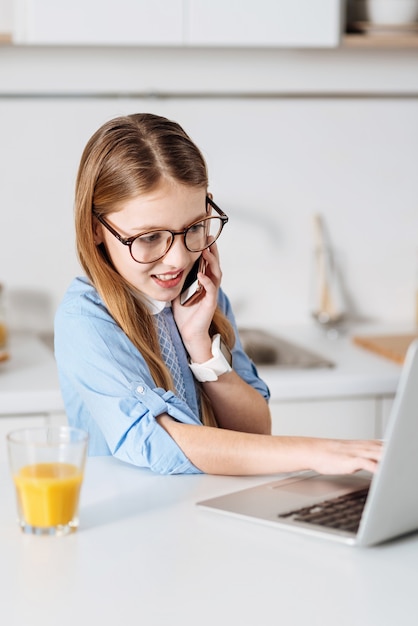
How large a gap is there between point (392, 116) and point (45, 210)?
101 centimetres

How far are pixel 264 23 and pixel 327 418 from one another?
96 centimetres

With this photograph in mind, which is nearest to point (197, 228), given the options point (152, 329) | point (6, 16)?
point (152, 329)

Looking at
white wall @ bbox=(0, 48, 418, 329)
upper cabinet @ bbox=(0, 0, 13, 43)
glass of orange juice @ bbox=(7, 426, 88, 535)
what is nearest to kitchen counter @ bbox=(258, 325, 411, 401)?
white wall @ bbox=(0, 48, 418, 329)

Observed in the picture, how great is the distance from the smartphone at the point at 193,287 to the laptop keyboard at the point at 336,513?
0.50 m

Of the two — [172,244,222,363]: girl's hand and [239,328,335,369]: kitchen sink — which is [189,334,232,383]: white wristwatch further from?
[239,328,335,369]: kitchen sink

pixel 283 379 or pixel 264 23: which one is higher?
pixel 264 23

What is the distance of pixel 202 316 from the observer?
5.13 feet

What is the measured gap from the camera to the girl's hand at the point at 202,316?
1563 millimetres

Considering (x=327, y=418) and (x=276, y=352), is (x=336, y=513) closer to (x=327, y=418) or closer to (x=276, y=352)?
(x=327, y=418)

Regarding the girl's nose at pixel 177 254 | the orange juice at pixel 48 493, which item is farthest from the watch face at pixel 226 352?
the orange juice at pixel 48 493

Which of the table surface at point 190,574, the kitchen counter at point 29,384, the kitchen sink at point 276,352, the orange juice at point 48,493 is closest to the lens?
the table surface at point 190,574

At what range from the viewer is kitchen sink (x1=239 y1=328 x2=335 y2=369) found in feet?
7.87

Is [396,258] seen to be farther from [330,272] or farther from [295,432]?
[295,432]

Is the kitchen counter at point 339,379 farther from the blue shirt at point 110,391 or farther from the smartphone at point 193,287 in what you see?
the blue shirt at point 110,391
